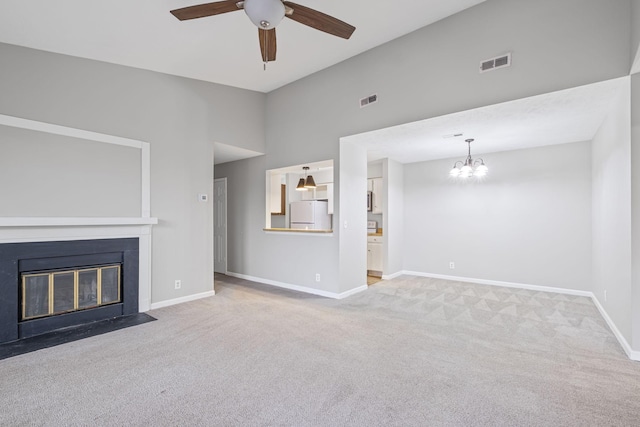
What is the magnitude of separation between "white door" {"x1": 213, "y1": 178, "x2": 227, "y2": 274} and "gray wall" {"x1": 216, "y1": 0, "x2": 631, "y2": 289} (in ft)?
3.25

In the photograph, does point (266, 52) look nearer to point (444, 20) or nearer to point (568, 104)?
point (444, 20)

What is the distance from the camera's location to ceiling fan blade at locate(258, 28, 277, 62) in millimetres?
2422

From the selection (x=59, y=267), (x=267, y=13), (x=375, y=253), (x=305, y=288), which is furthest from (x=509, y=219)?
(x=59, y=267)

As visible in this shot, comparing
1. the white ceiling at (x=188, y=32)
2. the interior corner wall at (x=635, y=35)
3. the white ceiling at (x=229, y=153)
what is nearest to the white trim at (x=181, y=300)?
the white ceiling at (x=229, y=153)

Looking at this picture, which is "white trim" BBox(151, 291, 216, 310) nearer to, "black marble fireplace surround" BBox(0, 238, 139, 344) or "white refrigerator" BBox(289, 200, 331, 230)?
"black marble fireplace surround" BBox(0, 238, 139, 344)

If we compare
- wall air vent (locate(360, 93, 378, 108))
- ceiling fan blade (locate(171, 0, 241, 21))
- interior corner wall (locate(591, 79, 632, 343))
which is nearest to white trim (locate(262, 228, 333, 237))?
wall air vent (locate(360, 93, 378, 108))

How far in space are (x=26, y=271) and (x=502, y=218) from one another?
666 cm

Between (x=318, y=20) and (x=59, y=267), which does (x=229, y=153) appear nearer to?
(x=59, y=267)

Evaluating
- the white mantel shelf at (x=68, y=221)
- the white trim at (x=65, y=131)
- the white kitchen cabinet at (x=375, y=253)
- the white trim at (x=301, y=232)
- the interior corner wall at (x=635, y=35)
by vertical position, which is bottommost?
the white kitchen cabinet at (x=375, y=253)

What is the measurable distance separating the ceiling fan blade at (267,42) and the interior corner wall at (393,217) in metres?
3.69

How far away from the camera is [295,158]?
5.05 meters

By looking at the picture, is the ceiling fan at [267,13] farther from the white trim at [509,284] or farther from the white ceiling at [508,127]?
the white trim at [509,284]

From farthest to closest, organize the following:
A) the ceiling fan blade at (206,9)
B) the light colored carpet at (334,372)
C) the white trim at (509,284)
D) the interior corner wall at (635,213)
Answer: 1. the white trim at (509,284)
2. the interior corner wall at (635,213)
3. the ceiling fan blade at (206,9)
4. the light colored carpet at (334,372)

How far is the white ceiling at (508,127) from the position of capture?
299 cm
